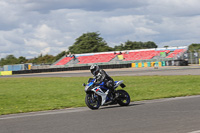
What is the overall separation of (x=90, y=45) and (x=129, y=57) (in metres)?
46.6

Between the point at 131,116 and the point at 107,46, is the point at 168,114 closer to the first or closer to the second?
the point at 131,116

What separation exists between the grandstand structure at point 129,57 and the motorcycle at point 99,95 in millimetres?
46733

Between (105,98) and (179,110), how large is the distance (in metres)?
2.55

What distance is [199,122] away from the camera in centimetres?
743

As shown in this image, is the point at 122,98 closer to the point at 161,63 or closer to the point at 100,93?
the point at 100,93

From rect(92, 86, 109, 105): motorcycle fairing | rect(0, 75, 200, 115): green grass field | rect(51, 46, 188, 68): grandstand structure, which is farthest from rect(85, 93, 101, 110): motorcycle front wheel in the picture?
rect(51, 46, 188, 68): grandstand structure

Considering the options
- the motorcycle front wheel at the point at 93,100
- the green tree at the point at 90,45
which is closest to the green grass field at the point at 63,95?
the motorcycle front wheel at the point at 93,100

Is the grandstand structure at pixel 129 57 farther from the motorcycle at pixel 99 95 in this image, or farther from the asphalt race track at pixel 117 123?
the asphalt race track at pixel 117 123

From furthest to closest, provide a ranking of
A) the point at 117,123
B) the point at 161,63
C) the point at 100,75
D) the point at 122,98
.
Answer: the point at 161,63 < the point at 122,98 < the point at 100,75 < the point at 117,123

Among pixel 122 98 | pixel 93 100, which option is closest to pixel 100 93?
pixel 93 100

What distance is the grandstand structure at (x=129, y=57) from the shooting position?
6295 cm

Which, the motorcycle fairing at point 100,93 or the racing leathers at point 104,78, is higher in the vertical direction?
the racing leathers at point 104,78

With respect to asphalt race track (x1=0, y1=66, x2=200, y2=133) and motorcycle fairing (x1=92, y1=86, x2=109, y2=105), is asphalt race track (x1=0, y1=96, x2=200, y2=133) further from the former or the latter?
motorcycle fairing (x1=92, y1=86, x2=109, y2=105)

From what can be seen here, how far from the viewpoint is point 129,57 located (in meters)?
70.0
